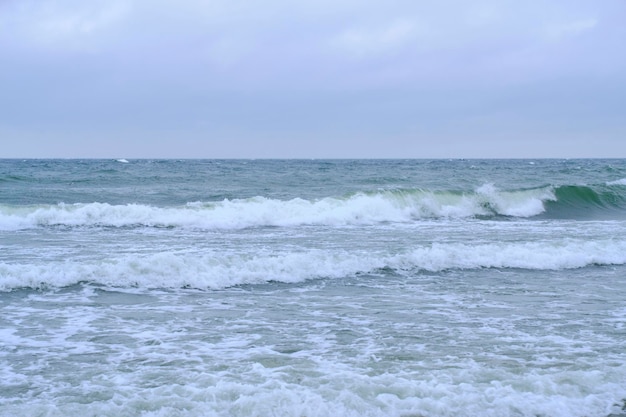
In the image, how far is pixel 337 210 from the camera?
2195cm

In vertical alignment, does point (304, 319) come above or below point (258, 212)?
below

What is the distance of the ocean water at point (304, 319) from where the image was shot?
5824 mm

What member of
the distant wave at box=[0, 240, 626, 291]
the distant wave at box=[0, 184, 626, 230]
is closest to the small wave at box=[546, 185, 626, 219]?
the distant wave at box=[0, 184, 626, 230]

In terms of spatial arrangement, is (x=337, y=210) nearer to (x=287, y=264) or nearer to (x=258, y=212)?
(x=258, y=212)

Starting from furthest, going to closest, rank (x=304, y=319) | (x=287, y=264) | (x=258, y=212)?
(x=258, y=212)
(x=287, y=264)
(x=304, y=319)

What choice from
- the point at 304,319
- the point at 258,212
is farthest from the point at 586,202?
the point at 304,319

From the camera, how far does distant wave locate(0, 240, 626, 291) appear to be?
1095cm

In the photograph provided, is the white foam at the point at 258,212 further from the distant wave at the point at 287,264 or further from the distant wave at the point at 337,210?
the distant wave at the point at 287,264

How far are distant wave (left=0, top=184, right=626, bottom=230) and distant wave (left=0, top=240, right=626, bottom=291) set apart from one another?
6.91 m

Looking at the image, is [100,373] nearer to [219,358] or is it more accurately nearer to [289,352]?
[219,358]

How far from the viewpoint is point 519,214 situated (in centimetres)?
2625

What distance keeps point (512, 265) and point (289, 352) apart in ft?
25.9

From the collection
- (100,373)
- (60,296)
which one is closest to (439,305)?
(100,373)

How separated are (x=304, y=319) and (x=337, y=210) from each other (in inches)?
527
